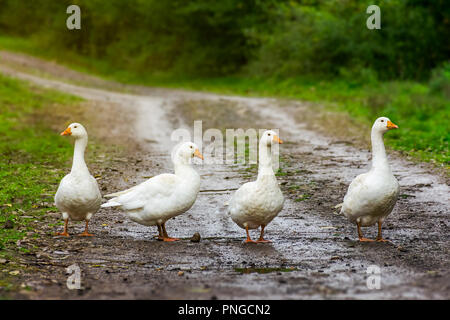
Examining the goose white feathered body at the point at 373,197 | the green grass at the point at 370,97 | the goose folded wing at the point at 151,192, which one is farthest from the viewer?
the green grass at the point at 370,97

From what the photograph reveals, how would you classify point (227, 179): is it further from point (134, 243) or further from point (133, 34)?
point (133, 34)

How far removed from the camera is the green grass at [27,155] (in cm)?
945

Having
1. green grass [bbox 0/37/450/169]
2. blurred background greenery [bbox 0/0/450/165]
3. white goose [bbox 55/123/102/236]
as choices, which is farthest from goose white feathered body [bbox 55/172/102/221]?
blurred background greenery [bbox 0/0/450/165]

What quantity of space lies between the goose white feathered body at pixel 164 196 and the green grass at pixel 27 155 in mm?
1494

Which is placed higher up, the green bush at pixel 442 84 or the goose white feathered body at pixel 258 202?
the green bush at pixel 442 84

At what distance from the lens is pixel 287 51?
106ft

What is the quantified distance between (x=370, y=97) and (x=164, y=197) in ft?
47.3

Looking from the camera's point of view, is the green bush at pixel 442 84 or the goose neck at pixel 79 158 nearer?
the goose neck at pixel 79 158

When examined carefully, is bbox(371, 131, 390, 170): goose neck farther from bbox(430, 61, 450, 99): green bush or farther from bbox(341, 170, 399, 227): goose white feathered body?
bbox(430, 61, 450, 99): green bush

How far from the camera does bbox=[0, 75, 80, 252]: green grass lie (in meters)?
9.45

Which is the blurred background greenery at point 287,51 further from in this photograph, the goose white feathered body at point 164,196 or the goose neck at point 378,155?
the goose white feathered body at point 164,196

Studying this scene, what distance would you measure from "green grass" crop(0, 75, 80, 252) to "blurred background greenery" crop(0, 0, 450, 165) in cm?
780

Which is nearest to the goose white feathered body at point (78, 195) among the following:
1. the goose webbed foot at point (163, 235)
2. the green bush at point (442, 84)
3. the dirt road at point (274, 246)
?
the dirt road at point (274, 246)
